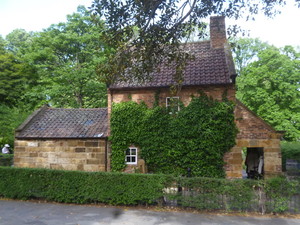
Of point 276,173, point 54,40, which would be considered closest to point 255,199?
point 276,173

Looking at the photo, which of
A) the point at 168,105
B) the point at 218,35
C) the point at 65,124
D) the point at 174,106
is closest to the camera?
the point at 174,106

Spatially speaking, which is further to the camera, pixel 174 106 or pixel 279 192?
pixel 174 106

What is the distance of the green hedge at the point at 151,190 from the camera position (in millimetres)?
9328

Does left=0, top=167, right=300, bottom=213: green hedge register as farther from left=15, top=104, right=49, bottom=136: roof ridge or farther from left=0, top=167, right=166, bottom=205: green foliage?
left=15, top=104, right=49, bottom=136: roof ridge

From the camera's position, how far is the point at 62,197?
10.6 meters

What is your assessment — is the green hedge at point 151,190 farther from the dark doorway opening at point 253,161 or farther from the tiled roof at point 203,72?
the dark doorway opening at point 253,161

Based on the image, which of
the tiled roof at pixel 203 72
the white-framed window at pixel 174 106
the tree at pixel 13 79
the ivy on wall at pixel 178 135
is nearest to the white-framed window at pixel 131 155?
the ivy on wall at pixel 178 135

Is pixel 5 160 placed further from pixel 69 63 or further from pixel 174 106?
pixel 174 106

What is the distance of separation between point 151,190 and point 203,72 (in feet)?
24.8

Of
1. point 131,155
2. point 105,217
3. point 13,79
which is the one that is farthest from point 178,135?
point 13,79

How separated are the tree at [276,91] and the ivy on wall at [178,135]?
1448 centimetres

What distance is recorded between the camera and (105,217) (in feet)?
28.6

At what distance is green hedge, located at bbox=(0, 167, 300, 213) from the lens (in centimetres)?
933

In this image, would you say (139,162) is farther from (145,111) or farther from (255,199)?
(255,199)
